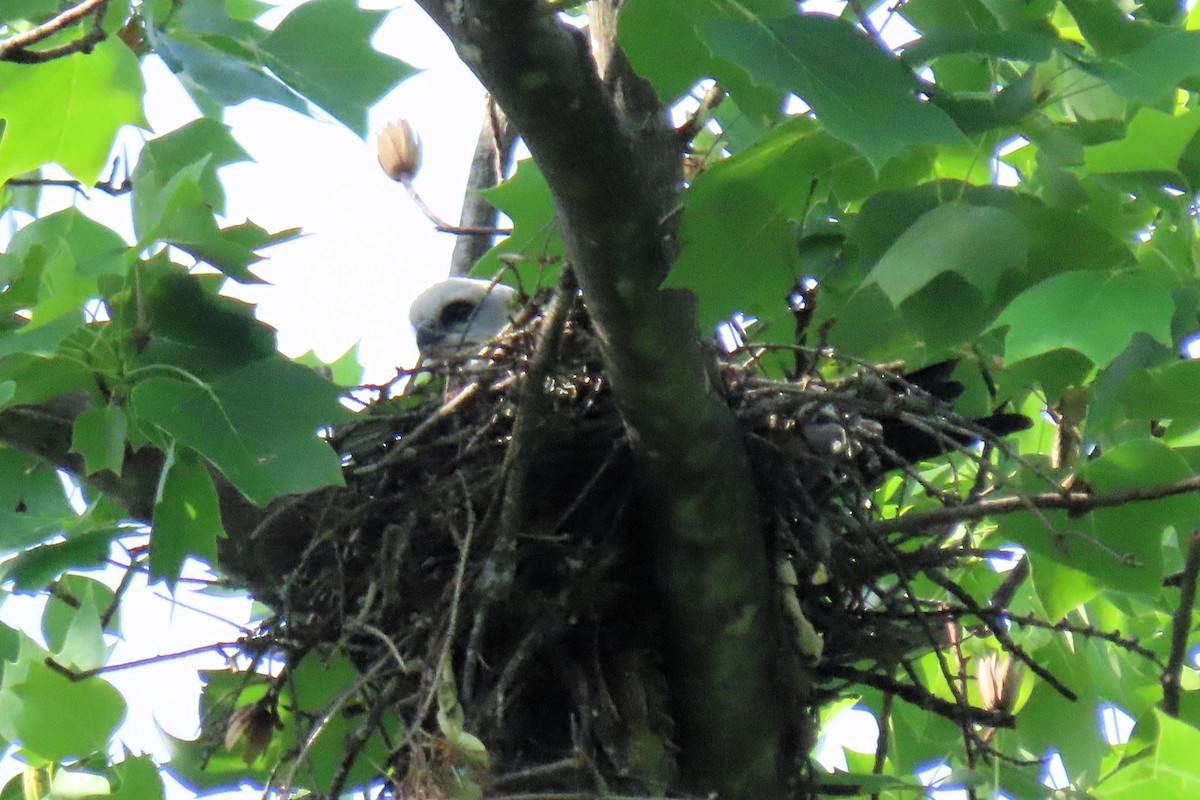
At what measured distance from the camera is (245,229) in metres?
1.57

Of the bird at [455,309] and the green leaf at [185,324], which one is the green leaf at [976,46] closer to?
the green leaf at [185,324]

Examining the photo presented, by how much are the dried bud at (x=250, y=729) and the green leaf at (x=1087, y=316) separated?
1.08m

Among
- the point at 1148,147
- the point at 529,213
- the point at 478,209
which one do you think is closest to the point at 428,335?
the point at 478,209

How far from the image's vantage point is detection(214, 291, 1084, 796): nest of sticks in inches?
61.0

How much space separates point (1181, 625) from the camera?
171cm

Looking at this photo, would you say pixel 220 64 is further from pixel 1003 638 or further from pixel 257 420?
pixel 1003 638

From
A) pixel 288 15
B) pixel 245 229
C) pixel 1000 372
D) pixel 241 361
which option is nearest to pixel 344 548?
pixel 241 361

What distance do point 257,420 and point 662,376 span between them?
0.48 metres

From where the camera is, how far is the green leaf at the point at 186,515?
156 cm


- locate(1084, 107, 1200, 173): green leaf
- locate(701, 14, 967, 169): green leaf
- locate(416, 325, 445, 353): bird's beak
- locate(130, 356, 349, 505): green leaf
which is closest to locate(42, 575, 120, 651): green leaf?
locate(130, 356, 349, 505): green leaf

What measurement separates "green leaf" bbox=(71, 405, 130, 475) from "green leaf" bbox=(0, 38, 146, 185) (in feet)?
1.66

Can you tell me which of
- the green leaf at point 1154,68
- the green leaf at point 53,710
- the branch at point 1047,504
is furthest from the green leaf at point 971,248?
the green leaf at point 53,710

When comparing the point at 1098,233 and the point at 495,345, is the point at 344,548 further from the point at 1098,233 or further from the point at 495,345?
the point at 1098,233

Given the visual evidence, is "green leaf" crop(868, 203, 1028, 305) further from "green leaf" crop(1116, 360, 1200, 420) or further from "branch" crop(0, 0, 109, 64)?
"branch" crop(0, 0, 109, 64)
